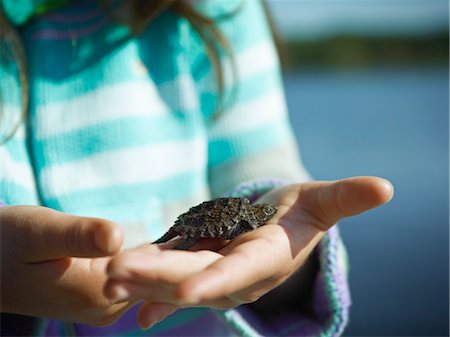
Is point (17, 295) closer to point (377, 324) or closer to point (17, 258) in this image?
point (17, 258)

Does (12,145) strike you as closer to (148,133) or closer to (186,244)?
(148,133)

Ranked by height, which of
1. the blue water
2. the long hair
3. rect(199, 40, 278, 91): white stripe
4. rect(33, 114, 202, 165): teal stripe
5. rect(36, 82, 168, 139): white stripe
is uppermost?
the long hair

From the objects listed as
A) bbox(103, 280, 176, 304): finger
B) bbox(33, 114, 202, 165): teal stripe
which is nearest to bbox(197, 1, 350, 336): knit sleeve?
bbox(33, 114, 202, 165): teal stripe

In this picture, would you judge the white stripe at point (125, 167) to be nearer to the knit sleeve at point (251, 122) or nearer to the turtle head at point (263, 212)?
the knit sleeve at point (251, 122)

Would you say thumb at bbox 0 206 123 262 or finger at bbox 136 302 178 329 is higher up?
thumb at bbox 0 206 123 262

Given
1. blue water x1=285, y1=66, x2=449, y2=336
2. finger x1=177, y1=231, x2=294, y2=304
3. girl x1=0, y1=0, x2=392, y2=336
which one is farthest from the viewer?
blue water x1=285, y1=66, x2=449, y2=336

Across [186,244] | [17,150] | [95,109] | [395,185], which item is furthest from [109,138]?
[395,185]

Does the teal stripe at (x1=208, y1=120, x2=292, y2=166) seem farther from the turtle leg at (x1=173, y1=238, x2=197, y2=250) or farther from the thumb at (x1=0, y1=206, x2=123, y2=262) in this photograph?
the thumb at (x1=0, y1=206, x2=123, y2=262)
